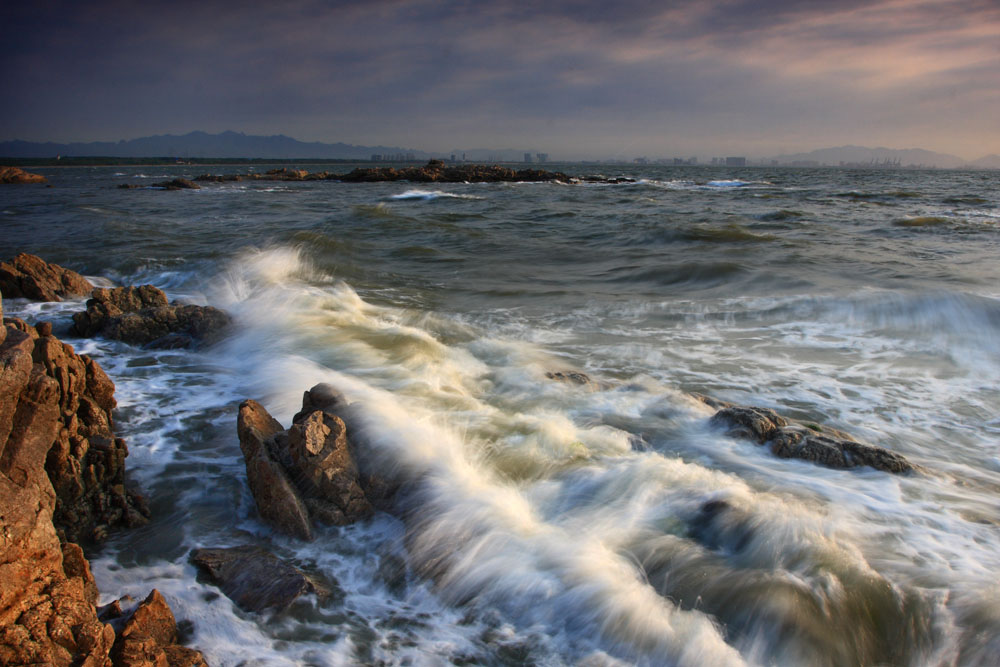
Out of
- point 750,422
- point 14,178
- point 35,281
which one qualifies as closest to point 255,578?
point 750,422

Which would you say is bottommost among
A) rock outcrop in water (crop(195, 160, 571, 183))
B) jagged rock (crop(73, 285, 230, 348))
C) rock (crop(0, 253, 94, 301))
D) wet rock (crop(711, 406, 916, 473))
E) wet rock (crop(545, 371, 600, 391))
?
wet rock (crop(711, 406, 916, 473))

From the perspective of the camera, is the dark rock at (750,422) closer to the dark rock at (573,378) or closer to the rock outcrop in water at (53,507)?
the dark rock at (573,378)

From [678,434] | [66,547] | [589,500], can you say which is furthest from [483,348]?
[66,547]

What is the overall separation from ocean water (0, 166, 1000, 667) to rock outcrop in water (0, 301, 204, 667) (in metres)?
0.29

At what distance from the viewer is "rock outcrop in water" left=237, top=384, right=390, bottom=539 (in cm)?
326

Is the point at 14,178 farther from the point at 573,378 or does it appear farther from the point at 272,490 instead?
the point at 272,490

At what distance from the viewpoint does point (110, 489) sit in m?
3.26

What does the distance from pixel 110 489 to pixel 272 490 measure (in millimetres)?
957

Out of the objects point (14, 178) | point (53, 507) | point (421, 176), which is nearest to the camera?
point (53, 507)

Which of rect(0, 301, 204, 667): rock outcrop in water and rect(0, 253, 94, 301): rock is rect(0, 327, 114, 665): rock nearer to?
rect(0, 301, 204, 667): rock outcrop in water

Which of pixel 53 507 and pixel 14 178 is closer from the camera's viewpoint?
pixel 53 507

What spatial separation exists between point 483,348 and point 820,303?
5.99 m

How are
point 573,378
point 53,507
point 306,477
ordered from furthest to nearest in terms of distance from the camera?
point 573,378 < point 306,477 < point 53,507

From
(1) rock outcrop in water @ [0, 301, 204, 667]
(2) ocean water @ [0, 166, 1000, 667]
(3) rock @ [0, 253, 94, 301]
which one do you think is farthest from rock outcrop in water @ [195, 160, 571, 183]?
(1) rock outcrop in water @ [0, 301, 204, 667]
